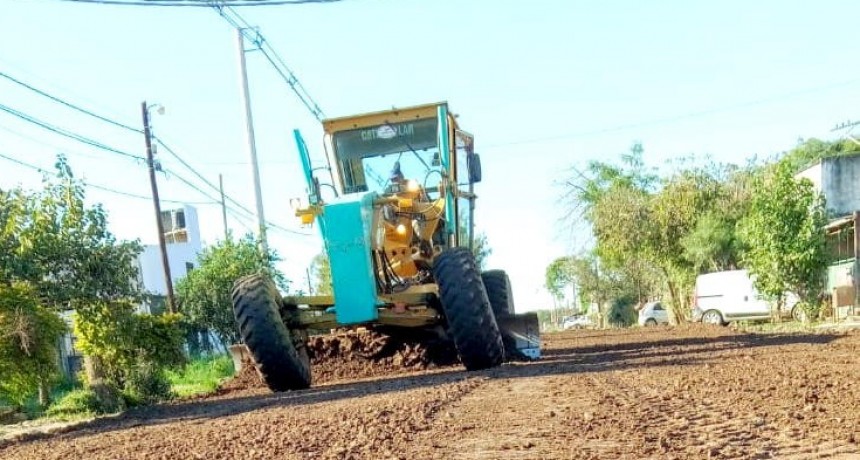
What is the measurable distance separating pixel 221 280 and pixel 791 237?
1440 centimetres

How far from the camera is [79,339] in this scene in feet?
46.7

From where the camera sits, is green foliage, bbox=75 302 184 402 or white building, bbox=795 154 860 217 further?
white building, bbox=795 154 860 217

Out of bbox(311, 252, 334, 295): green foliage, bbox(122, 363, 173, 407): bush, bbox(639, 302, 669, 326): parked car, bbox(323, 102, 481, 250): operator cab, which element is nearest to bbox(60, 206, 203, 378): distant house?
bbox(311, 252, 334, 295): green foliage

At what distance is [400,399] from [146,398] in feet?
21.6

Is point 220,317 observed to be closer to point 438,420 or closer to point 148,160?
point 148,160

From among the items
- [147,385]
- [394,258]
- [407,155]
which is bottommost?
[147,385]

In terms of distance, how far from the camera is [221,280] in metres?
23.0

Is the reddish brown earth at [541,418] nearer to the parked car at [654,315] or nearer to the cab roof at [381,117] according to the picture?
the cab roof at [381,117]

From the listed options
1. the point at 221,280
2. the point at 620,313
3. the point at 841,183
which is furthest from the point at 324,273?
the point at 620,313

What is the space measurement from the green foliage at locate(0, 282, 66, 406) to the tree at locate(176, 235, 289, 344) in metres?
9.41

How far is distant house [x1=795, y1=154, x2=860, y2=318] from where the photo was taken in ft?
69.9

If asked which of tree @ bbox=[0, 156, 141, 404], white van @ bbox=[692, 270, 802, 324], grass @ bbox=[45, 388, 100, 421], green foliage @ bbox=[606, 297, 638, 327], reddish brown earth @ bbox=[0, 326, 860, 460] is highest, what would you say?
tree @ bbox=[0, 156, 141, 404]

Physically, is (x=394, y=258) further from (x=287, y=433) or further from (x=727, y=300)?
(x=727, y=300)

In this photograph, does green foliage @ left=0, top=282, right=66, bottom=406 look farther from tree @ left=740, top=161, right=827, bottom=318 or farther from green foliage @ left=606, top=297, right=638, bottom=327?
green foliage @ left=606, top=297, right=638, bottom=327
